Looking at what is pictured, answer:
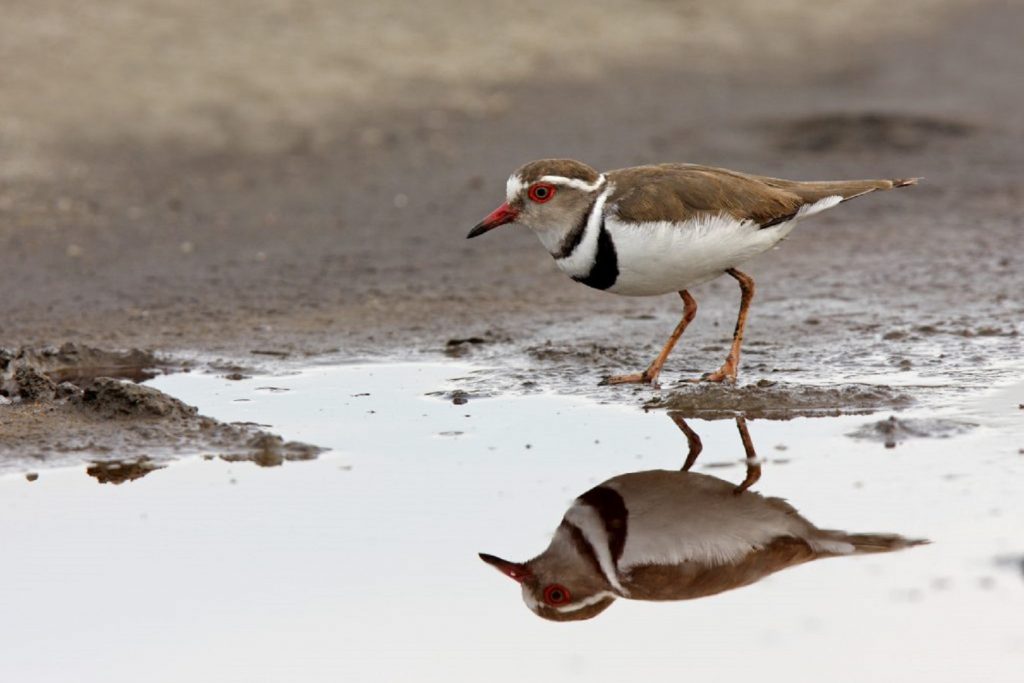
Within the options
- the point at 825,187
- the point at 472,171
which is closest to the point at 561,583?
the point at 825,187

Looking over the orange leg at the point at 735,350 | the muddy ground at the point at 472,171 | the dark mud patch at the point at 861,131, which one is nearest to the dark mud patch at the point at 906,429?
the muddy ground at the point at 472,171

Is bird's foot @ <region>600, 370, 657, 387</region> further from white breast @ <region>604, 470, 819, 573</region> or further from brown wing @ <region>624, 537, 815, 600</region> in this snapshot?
brown wing @ <region>624, 537, 815, 600</region>

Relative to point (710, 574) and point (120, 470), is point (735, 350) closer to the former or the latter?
point (710, 574)

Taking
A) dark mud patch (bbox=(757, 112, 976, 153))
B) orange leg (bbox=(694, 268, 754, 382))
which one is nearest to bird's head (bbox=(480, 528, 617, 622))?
orange leg (bbox=(694, 268, 754, 382))

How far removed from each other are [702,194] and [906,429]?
1.59 meters

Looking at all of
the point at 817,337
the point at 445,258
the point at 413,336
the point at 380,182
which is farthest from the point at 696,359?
the point at 380,182

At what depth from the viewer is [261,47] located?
42.3ft

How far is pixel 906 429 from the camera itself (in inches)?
267

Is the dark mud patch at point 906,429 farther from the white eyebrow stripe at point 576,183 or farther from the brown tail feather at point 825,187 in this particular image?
the white eyebrow stripe at point 576,183

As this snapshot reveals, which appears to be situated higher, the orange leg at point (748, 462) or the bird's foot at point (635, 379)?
the bird's foot at point (635, 379)

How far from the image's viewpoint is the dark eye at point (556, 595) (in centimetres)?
529

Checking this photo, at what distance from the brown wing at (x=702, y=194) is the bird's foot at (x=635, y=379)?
85cm

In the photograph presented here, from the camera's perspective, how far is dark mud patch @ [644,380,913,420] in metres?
7.18

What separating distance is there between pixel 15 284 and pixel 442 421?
12.6ft
